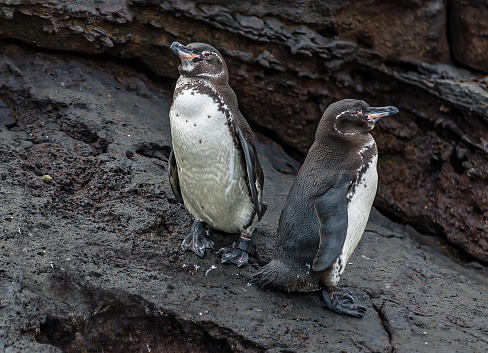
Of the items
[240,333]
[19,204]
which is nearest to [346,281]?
[240,333]

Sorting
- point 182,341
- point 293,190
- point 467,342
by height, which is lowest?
point 182,341

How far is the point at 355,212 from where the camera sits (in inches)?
140

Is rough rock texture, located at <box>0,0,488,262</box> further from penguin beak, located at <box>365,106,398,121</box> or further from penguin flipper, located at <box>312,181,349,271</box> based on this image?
penguin flipper, located at <box>312,181,349,271</box>

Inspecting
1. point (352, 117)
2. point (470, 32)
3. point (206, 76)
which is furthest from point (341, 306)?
point (470, 32)

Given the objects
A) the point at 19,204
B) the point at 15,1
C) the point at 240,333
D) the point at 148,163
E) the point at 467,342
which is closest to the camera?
the point at 240,333

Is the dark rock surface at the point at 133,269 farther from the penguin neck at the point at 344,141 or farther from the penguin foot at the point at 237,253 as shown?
the penguin neck at the point at 344,141

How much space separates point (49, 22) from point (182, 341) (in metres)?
3.41

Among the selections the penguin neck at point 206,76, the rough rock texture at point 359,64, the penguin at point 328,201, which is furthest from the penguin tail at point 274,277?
the rough rock texture at point 359,64

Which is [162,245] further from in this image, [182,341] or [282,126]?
[282,126]

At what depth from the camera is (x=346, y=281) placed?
159 inches

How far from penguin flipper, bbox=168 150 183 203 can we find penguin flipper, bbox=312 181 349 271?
1.18 m

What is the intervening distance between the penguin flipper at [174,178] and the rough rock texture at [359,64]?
2.02 m

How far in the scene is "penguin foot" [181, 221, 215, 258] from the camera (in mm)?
3949

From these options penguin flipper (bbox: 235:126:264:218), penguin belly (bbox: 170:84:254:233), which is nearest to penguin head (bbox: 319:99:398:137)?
penguin flipper (bbox: 235:126:264:218)
